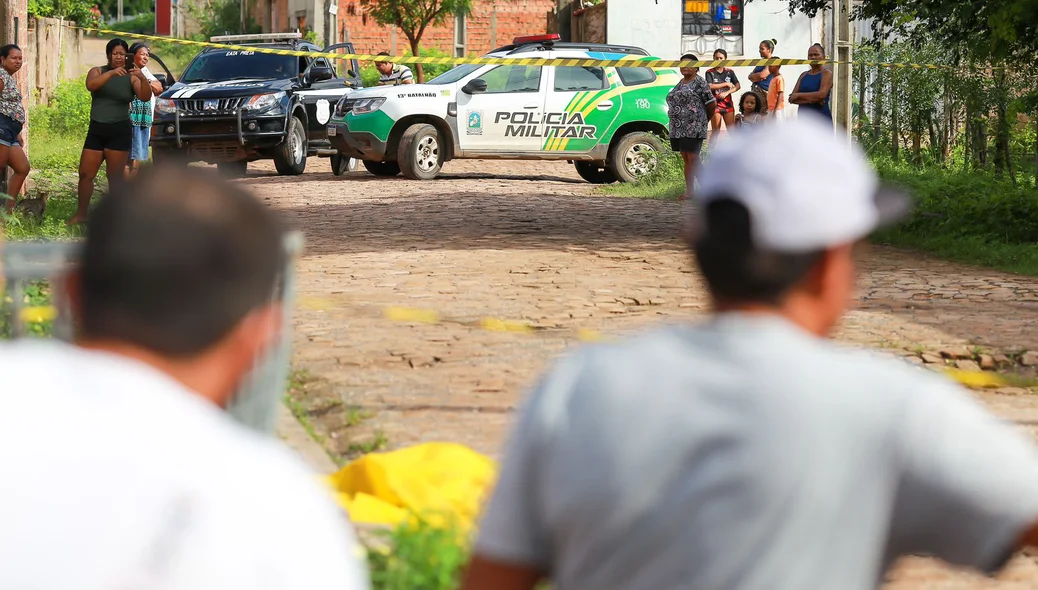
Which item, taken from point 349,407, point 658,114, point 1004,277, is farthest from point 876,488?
point 658,114

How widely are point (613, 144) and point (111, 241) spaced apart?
20.0 m

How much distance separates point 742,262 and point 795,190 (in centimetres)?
11

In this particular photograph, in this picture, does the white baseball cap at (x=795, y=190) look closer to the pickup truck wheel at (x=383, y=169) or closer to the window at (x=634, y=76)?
the window at (x=634, y=76)

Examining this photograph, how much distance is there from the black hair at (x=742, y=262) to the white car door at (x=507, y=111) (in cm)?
1962

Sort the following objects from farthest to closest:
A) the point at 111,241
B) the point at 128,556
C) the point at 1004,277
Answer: the point at 1004,277 < the point at 111,241 < the point at 128,556

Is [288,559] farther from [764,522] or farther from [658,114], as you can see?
[658,114]

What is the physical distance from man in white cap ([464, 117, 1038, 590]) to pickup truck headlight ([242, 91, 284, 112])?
19.8 m

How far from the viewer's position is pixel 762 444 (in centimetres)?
191

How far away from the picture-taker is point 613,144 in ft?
70.7

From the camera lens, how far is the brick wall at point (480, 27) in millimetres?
45188

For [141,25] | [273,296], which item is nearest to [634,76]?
[273,296]

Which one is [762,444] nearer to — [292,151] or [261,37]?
[292,151]

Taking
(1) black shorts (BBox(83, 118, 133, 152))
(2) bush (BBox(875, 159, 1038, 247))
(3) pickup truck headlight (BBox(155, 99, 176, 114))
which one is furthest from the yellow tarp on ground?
(3) pickup truck headlight (BBox(155, 99, 176, 114))

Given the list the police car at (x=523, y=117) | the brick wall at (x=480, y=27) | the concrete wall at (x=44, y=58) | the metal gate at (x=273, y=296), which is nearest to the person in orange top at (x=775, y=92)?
the police car at (x=523, y=117)
